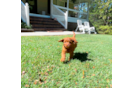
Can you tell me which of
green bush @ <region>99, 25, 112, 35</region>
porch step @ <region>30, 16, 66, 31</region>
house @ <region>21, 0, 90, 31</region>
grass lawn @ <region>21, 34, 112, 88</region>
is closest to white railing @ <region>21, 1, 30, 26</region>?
house @ <region>21, 0, 90, 31</region>

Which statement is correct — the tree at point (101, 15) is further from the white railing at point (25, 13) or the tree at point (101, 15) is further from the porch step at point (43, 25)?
the white railing at point (25, 13)

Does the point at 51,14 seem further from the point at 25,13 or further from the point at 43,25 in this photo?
the point at 25,13

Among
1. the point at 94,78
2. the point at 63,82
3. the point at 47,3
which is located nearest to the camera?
the point at 63,82

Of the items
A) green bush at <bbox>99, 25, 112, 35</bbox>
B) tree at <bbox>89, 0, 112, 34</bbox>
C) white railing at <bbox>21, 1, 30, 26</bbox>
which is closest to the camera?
white railing at <bbox>21, 1, 30, 26</bbox>

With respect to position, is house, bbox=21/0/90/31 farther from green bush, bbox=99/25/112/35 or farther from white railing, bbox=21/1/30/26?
green bush, bbox=99/25/112/35

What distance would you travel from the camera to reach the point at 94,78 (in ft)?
6.26

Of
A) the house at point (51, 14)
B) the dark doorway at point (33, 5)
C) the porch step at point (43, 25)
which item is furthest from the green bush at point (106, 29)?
the dark doorway at point (33, 5)

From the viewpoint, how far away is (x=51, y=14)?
1109 centimetres

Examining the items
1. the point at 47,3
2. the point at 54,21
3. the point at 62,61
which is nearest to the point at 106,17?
the point at 54,21

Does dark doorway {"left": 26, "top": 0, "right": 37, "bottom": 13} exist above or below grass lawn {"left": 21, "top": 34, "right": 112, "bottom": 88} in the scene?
above

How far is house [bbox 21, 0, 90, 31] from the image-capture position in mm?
8202

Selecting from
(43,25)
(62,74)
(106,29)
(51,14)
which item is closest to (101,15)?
(106,29)
